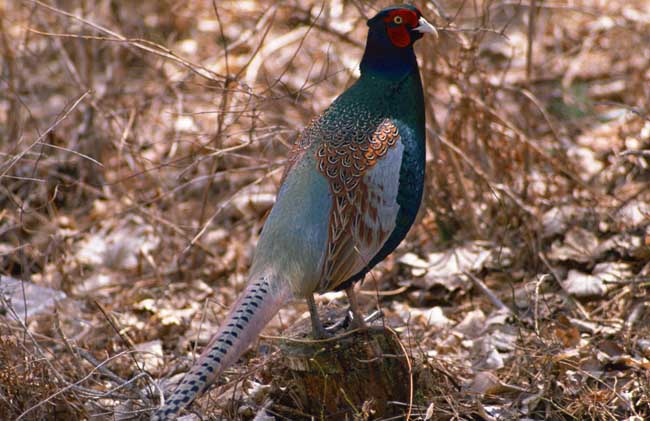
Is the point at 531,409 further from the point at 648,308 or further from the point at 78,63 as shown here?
the point at 78,63

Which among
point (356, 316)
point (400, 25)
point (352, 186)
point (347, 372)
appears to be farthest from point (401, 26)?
point (347, 372)

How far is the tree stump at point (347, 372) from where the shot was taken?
426 cm

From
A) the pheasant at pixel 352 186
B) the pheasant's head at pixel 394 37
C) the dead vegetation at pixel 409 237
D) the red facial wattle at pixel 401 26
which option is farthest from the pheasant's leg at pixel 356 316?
the red facial wattle at pixel 401 26

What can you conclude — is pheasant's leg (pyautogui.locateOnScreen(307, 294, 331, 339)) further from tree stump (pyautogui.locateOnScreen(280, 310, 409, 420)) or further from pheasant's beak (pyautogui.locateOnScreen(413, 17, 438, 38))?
pheasant's beak (pyautogui.locateOnScreen(413, 17, 438, 38))

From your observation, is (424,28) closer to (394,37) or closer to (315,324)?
(394,37)

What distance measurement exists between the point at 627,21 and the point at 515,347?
4306 mm

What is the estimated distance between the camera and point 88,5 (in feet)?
28.6

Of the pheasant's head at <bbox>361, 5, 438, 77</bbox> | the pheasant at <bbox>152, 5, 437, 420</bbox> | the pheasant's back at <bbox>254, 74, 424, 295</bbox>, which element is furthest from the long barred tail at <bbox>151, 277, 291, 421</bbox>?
the pheasant's head at <bbox>361, 5, 438, 77</bbox>

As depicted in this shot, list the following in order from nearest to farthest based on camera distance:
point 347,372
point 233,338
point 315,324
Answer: point 233,338 < point 347,372 < point 315,324

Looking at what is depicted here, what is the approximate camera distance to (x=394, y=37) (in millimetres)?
4539

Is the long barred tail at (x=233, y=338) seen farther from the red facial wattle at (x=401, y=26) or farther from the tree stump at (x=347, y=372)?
the red facial wattle at (x=401, y=26)

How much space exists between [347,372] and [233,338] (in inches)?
28.2

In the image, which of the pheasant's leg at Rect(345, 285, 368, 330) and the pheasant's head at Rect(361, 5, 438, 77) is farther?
the pheasant's head at Rect(361, 5, 438, 77)

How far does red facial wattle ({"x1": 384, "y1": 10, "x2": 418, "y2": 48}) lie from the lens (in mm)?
4488
